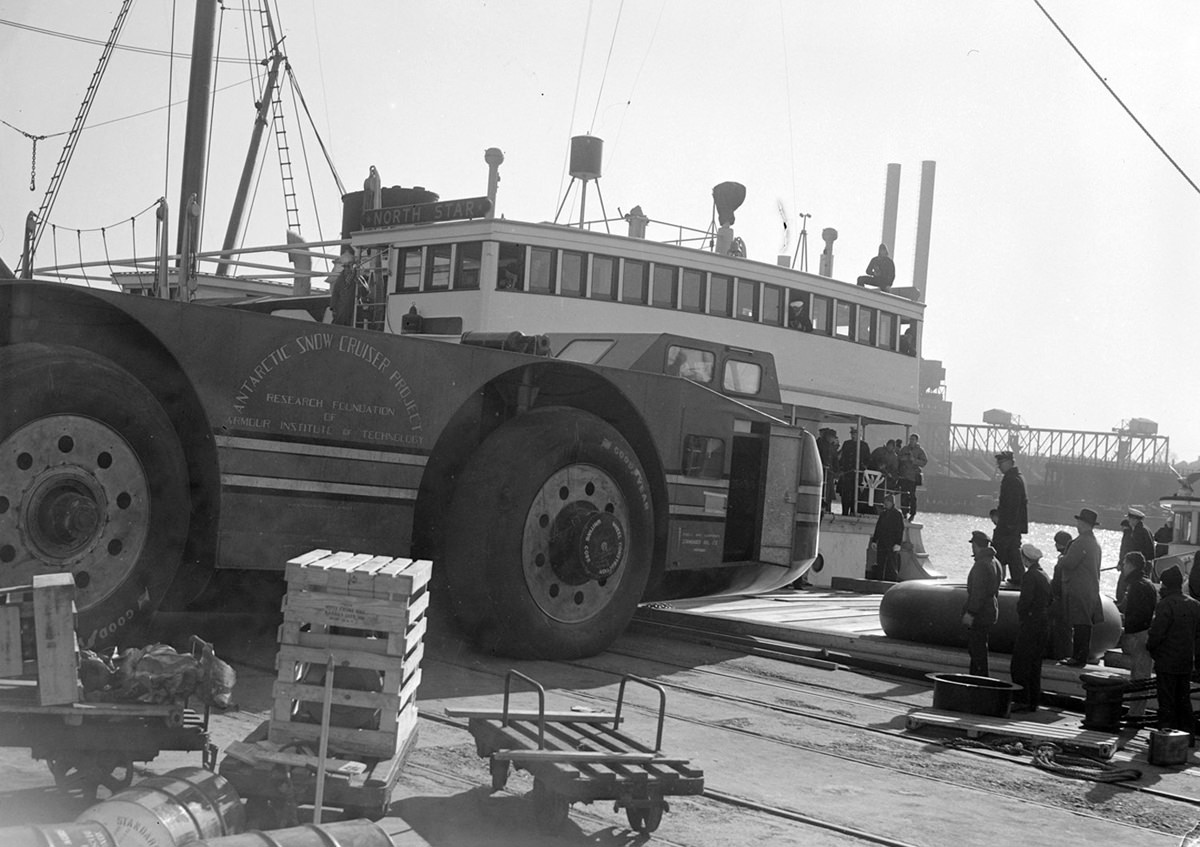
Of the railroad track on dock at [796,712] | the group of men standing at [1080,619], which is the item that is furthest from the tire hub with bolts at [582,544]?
the group of men standing at [1080,619]

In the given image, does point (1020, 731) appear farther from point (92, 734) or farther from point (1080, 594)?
point (92, 734)

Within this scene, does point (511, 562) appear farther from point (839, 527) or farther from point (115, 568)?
point (839, 527)

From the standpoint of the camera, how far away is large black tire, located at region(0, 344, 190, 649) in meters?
6.74

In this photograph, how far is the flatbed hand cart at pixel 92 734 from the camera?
491 centimetres

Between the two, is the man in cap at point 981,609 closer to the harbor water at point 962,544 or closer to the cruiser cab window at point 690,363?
the cruiser cab window at point 690,363

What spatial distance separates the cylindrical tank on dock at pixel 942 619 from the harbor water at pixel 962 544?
19801 millimetres

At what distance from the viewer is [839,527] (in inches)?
903

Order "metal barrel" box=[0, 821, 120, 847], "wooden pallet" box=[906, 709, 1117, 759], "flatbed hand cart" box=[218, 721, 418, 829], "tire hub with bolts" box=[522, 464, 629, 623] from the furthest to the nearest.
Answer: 1. "tire hub with bolts" box=[522, 464, 629, 623]
2. "wooden pallet" box=[906, 709, 1117, 759]
3. "flatbed hand cart" box=[218, 721, 418, 829]
4. "metal barrel" box=[0, 821, 120, 847]

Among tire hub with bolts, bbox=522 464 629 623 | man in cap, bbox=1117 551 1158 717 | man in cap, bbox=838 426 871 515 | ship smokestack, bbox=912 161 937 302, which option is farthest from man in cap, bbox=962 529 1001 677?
ship smokestack, bbox=912 161 937 302

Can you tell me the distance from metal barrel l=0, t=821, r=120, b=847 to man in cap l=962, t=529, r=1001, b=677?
815 centimetres

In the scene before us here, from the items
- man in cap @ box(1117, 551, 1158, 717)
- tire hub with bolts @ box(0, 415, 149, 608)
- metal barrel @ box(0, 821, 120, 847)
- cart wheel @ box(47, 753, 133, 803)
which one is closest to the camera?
metal barrel @ box(0, 821, 120, 847)

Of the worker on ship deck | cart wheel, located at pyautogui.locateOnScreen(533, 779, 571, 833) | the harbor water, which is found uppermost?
the worker on ship deck

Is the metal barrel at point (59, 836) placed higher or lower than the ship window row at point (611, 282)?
lower

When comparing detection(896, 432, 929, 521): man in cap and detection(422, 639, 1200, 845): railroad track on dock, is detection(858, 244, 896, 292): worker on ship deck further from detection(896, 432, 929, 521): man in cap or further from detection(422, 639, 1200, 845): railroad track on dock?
detection(422, 639, 1200, 845): railroad track on dock
